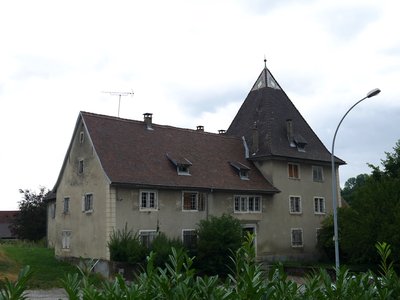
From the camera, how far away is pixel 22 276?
3.01m

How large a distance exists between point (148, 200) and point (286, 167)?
39.3ft

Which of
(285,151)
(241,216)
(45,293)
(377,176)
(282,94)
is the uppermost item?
(282,94)

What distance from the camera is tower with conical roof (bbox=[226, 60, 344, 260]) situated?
35094 mm

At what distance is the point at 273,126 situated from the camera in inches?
1487

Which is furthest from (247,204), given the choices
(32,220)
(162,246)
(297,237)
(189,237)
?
(32,220)

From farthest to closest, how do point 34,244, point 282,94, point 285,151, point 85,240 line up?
point 34,244 → point 282,94 → point 285,151 → point 85,240

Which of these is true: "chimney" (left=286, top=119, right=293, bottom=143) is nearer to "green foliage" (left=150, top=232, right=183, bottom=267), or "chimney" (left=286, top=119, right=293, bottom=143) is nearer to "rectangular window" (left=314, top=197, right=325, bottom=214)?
"rectangular window" (left=314, top=197, right=325, bottom=214)

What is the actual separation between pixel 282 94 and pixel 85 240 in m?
21.0

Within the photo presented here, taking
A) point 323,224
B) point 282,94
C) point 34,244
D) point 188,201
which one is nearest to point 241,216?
point 188,201

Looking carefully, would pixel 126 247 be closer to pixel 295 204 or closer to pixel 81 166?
pixel 81 166

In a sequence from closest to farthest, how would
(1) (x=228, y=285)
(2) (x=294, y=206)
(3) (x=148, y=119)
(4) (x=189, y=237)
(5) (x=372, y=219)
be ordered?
1. (1) (x=228, y=285)
2. (5) (x=372, y=219)
3. (4) (x=189, y=237)
4. (3) (x=148, y=119)
5. (2) (x=294, y=206)

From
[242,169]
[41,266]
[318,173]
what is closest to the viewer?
[41,266]

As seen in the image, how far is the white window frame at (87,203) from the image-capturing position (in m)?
29.8

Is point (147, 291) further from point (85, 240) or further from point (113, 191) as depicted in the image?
point (85, 240)
